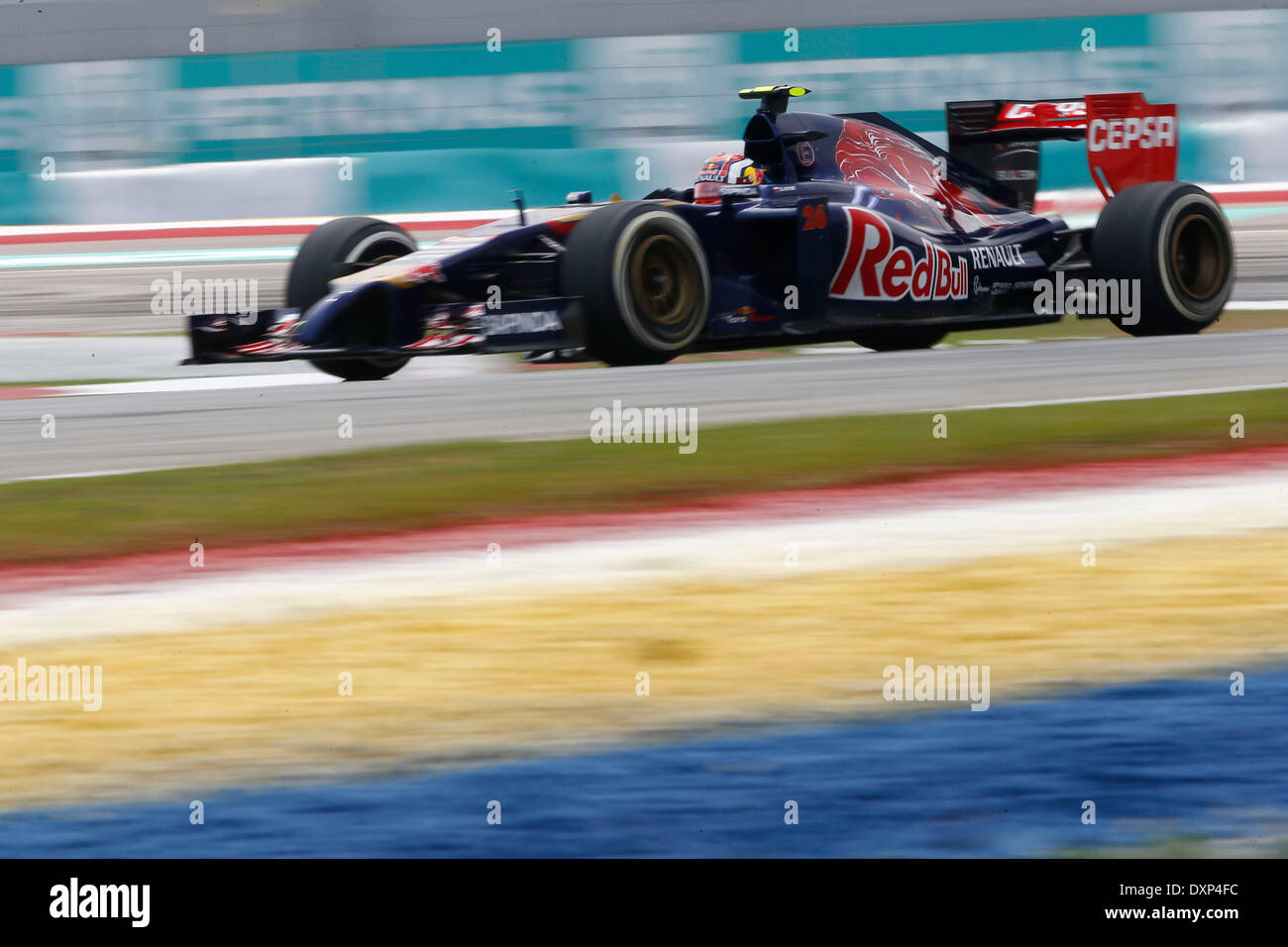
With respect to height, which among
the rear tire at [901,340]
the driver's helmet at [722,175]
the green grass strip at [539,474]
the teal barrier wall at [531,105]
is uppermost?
the teal barrier wall at [531,105]

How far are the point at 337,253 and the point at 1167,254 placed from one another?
492 cm

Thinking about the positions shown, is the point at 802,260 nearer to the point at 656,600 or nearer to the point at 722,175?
the point at 722,175

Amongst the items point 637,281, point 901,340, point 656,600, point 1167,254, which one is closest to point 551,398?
point 637,281

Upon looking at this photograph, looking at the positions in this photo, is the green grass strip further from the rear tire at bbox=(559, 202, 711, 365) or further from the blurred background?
the rear tire at bbox=(559, 202, 711, 365)

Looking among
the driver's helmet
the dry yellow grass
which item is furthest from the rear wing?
the dry yellow grass

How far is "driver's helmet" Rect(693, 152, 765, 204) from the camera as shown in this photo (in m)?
10.7

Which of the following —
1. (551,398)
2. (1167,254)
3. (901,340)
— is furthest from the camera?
(901,340)

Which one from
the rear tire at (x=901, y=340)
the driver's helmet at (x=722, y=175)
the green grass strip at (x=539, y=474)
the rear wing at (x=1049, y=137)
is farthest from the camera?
the rear tire at (x=901, y=340)

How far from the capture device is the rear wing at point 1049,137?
1219 cm

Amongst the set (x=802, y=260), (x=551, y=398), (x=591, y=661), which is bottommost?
(x=591, y=661)

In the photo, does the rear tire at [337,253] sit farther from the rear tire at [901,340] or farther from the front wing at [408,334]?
the rear tire at [901,340]

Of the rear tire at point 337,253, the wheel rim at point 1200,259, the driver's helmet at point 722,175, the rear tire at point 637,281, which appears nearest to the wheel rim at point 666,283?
the rear tire at point 637,281

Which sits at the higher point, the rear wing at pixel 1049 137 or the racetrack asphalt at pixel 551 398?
the rear wing at pixel 1049 137

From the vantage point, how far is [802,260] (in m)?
10.4
